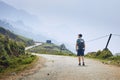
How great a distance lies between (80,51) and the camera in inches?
869

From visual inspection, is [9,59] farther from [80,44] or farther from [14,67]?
[80,44]

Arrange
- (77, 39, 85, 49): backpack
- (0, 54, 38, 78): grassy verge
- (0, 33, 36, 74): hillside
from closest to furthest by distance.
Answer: (0, 54, 38, 78): grassy verge
(0, 33, 36, 74): hillside
(77, 39, 85, 49): backpack

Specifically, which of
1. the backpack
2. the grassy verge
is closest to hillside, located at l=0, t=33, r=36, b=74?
the grassy verge

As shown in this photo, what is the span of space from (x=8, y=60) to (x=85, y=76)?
23.6 feet

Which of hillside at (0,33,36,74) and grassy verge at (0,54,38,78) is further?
hillside at (0,33,36,74)

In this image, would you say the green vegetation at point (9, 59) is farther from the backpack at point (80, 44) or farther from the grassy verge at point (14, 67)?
the backpack at point (80, 44)

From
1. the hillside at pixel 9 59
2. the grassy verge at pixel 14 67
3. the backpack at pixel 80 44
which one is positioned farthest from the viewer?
the backpack at pixel 80 44

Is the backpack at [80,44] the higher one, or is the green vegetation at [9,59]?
the backpack at [80,44]

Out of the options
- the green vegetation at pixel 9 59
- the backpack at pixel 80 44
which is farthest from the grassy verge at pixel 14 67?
the backpack at pixel 80 44

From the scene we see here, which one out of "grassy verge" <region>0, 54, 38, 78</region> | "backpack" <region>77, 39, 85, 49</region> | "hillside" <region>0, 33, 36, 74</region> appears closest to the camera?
"grassy verge" <region>0, 54, 38, 78</region>

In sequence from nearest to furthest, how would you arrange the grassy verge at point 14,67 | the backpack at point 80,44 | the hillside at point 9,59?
1. the grassy verge at point 14,67
2. the hillside at point 9,59
3. the backpack at point 80,44

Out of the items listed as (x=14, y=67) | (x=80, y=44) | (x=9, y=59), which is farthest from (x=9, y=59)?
(x=80, y=44)

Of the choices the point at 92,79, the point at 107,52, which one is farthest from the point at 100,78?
the point at 107,52

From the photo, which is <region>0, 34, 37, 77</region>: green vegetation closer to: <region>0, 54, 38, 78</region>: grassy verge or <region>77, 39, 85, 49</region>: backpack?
<region>0, 54, 38, 78</region>: grassy verge
